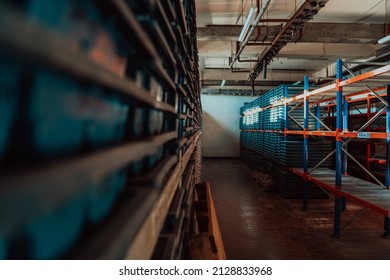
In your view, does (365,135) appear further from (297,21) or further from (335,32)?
(335,32)

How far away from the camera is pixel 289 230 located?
15.1 ft

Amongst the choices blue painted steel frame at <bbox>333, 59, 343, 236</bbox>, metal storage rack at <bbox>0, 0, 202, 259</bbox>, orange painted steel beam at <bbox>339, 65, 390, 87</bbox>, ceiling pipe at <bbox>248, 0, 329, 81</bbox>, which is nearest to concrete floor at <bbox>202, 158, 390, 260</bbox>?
blue painted steel frame at <bbox>333, 59, 343, 236</bbox>

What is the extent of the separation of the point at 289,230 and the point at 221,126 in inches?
438

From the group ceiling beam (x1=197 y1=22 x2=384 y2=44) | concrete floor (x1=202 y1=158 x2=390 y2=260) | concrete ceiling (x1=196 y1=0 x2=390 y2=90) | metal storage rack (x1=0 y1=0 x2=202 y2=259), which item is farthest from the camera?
ceiling beam (x1=197 y1=22 x2=384 y2=44)

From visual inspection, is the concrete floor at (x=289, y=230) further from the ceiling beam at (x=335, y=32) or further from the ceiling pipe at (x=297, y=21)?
the ceiling beam at (x=335, y=32)

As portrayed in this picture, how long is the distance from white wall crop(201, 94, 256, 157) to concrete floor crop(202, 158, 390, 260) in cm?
847

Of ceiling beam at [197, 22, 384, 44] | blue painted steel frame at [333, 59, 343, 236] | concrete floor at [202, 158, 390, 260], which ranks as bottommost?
concrete floor at [202, 158, 390, 260]

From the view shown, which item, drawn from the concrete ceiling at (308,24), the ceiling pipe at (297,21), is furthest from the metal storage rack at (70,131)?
the concrete ceiling at (308,24)

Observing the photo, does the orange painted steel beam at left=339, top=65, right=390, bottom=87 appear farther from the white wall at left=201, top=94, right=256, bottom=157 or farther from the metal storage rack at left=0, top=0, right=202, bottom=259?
the white wall at left=201, top=94, right=256, bottom=157

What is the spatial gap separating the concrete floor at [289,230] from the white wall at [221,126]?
8.47m

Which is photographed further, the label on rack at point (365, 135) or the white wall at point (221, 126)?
the white wall at point (221, 126)

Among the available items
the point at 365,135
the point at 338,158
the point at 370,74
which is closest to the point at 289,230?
the point at 338,158

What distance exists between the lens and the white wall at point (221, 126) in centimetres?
1544

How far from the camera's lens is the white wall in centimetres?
1544
